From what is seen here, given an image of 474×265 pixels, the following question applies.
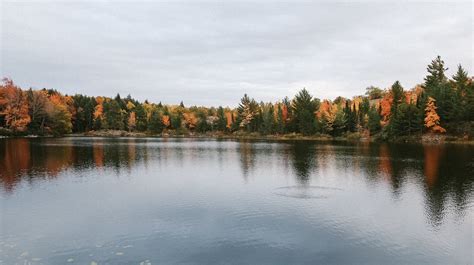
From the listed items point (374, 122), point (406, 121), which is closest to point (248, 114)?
point (374, 122)

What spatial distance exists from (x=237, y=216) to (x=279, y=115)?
121098 millimetres

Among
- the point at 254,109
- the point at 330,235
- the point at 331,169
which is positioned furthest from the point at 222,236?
the point at 254,109

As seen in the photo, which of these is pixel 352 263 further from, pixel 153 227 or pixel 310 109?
pixel 310 109

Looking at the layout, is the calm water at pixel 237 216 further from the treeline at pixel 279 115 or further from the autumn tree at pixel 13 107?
the autumn tree at pixel 13 107

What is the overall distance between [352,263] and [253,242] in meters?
5.56

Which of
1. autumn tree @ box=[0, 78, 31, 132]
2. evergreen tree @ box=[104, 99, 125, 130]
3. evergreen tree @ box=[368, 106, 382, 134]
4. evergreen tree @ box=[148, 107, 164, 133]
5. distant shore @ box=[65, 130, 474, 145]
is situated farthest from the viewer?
evergreen tree @ box=[148, 107, 164, 133]

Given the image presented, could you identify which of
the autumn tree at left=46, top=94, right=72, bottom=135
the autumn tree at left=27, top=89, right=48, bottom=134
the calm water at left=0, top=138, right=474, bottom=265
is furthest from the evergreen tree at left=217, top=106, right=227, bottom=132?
the calm water at left=0, top=138, right=474, bottom=265

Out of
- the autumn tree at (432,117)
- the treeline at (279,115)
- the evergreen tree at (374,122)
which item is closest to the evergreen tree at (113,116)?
the treeline at (279,115)

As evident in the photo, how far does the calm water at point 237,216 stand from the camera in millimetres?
18844

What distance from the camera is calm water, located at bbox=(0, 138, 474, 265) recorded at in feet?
61.8

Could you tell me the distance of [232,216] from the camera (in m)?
25.8

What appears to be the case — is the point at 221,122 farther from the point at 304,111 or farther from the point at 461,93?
the point at 461,93

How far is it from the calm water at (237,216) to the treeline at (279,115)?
5958cm

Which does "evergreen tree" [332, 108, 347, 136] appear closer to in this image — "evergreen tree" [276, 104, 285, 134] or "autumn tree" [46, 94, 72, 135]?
"evergreen tree" [276, 104, 285, 134]
